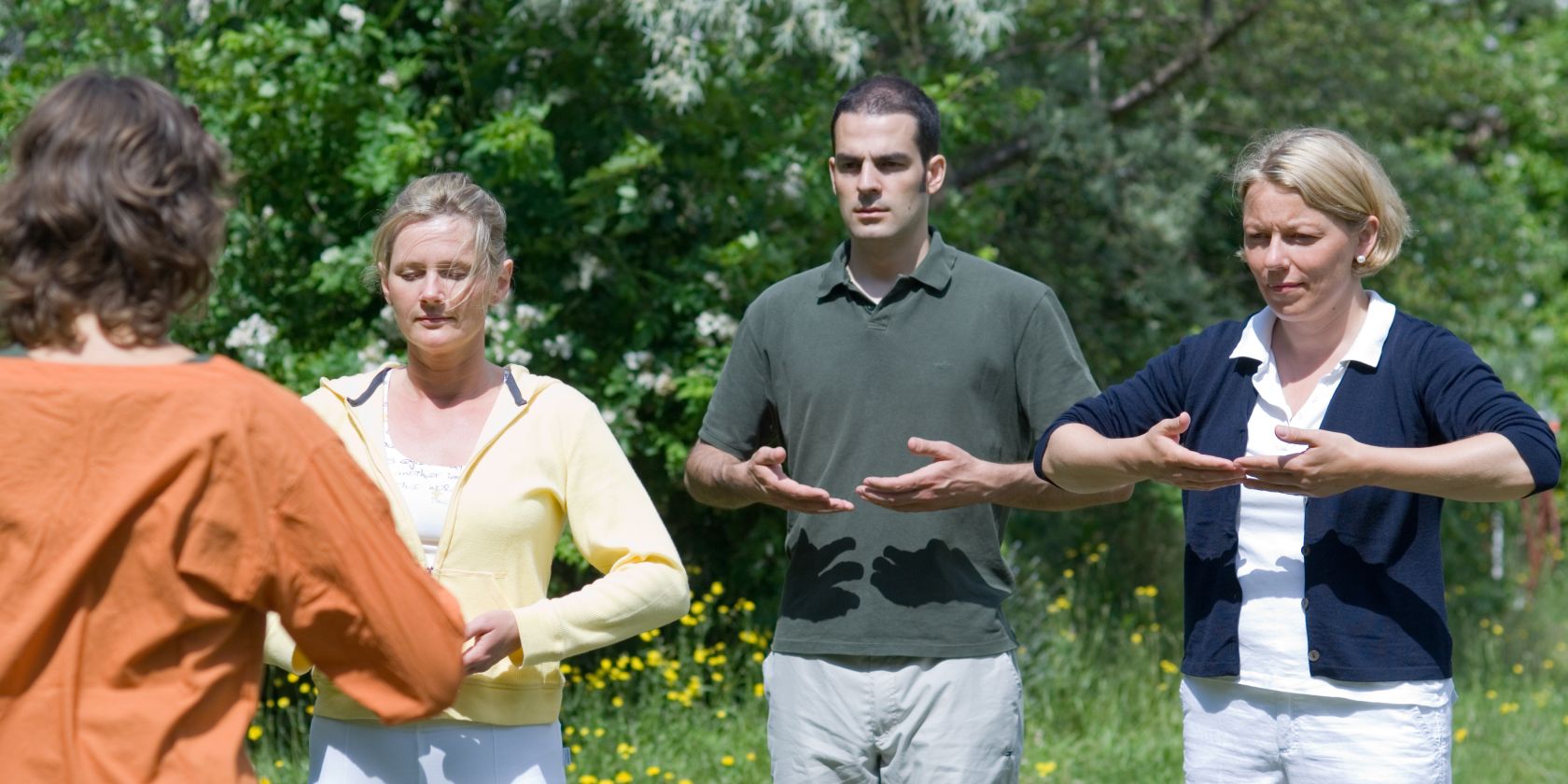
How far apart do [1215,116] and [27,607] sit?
28.8 feet

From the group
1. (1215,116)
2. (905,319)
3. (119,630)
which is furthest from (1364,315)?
(1215,116)

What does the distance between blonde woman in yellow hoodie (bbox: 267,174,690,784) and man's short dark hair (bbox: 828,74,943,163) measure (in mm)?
942

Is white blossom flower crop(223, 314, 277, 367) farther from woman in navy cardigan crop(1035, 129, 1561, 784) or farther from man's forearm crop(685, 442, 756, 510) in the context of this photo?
woman in navy cardigan crop(1035, 129, 1561, 784)

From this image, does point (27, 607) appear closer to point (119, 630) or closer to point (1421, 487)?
point (119, 630)

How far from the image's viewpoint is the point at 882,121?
140 inches

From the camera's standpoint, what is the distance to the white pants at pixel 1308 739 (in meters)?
2.76

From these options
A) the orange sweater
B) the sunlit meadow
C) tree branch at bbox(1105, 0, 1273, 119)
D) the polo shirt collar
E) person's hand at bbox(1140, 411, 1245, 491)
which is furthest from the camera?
tree branch at bbox(1105, 0, 1273, 119)

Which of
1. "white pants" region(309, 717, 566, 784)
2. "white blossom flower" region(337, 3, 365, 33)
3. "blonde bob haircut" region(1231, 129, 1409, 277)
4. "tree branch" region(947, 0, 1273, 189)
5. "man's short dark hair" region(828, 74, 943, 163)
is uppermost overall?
"tree branch" region(947, 0, 1273, 189)

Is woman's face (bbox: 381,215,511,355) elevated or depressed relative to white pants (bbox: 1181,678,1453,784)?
elevated

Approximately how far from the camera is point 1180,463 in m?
2.71

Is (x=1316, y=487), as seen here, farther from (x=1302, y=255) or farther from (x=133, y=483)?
(x=133, y=483)

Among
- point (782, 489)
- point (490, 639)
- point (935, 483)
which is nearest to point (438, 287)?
point (490, 639)

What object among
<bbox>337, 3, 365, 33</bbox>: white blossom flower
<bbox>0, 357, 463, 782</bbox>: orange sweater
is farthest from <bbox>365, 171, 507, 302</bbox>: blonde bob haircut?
<bbox>337, 3, 365, 33</bbox>: white blossom flower

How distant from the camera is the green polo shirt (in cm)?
335
